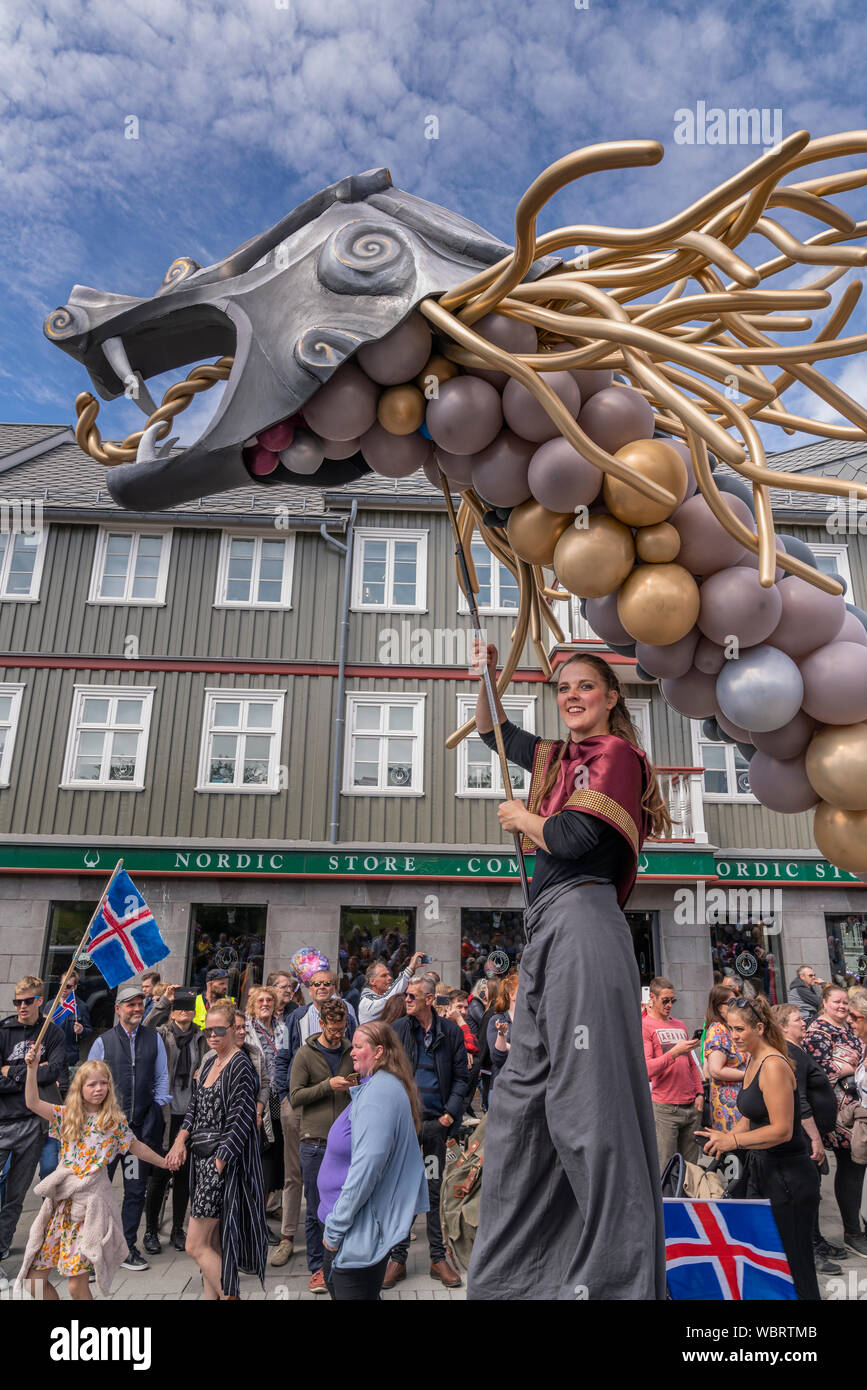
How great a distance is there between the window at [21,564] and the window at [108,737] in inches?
83.8

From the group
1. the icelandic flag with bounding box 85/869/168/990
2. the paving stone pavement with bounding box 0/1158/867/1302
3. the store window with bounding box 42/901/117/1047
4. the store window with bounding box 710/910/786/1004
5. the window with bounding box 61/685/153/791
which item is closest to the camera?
the paving stone pavement with bounding box 0/1158/867/1302

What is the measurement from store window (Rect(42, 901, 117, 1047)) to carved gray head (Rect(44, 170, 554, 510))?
14254 mm

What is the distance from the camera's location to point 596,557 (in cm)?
264

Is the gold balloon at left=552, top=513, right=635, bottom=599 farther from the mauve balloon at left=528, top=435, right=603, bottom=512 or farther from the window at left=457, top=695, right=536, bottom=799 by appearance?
the window at left=457, top=695, right=536, bottom=799

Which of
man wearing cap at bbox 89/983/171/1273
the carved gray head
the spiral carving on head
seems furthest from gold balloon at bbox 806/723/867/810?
man wearing cap at bbox 89/983/171/1273

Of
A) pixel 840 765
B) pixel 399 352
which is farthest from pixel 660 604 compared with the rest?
pixel 399 352

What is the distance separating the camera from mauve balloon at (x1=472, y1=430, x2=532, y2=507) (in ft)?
9.26

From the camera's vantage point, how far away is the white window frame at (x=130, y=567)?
17.3 meters

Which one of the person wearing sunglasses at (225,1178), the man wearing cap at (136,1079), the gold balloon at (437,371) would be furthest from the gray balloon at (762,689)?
the man wearing cap at (136,1079)

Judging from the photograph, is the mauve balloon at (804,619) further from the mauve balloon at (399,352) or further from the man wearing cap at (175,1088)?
the man wearing cap at (175,1088)

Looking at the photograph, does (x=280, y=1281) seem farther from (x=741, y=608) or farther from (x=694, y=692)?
(x=741, y=608)

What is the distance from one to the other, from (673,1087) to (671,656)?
17.6ft

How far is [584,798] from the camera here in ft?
8.91
